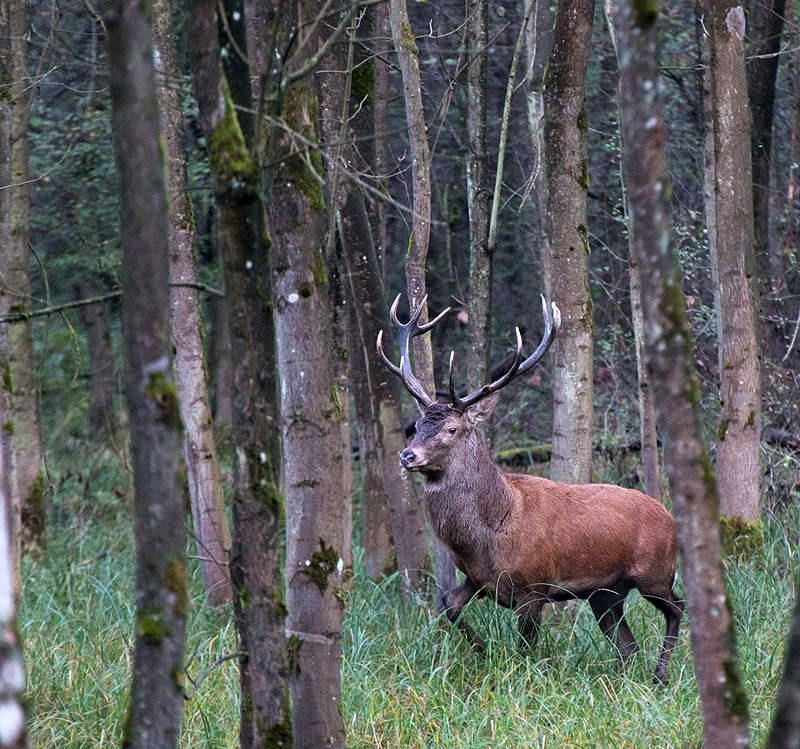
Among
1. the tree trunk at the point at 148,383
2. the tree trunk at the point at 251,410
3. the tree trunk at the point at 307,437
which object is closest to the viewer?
the tree trunk at the point at 148,383

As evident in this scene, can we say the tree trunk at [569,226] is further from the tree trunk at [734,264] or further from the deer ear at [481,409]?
the tree trunk at [734,264]

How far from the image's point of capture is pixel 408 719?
179 inches

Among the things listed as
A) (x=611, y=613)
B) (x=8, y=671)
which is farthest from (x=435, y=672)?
(x=8, y=671)

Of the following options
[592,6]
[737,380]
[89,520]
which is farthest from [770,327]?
[89,520]

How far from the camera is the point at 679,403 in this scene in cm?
254

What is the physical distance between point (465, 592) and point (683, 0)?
30.2 feet

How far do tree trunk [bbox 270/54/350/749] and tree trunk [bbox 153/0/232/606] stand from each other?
106 inches

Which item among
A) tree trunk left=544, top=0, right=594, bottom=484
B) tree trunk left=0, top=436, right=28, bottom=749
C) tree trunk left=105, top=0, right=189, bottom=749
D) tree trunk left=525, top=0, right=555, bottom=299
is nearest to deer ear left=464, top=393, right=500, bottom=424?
tree trunk left=544, top=0, right=594, bottom=484

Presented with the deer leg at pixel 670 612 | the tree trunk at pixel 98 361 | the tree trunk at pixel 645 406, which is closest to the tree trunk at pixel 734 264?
the tree trunk at pixel 645 406

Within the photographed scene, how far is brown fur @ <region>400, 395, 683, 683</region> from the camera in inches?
228

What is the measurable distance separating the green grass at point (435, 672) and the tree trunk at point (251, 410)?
1200 mm

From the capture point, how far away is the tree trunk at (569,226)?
248 inches

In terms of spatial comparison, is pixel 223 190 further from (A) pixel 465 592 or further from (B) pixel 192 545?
(B) pixel 192 545

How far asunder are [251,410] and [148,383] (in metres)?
0.77
